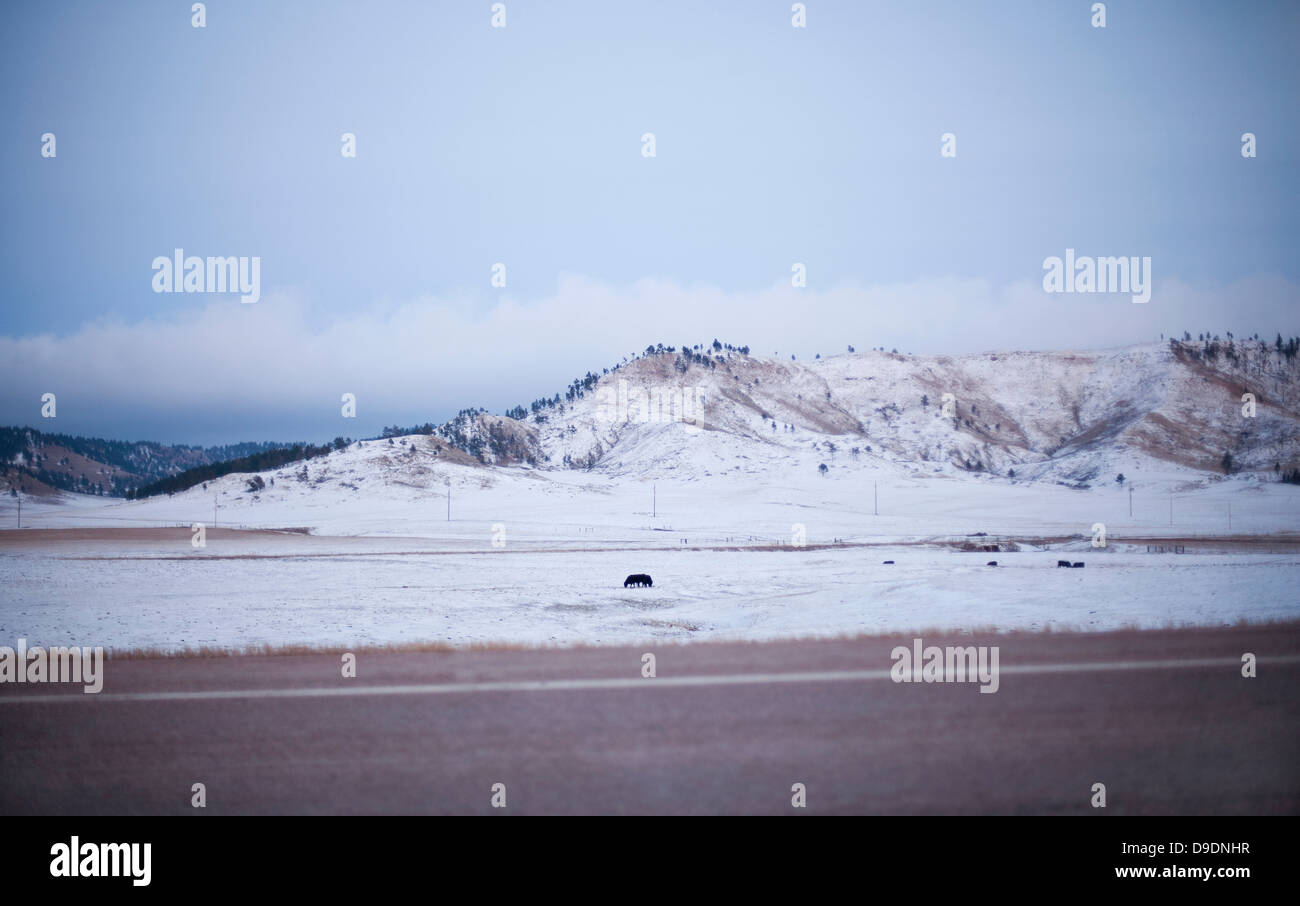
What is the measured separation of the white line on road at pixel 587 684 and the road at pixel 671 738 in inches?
2.2

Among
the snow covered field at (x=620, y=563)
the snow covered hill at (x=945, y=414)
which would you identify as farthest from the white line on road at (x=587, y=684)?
the snow covered hill at (x=945, y=414)

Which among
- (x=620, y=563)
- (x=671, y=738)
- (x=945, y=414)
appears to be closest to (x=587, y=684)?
(x=671, y=738)

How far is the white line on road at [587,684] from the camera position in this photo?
36.3 ft

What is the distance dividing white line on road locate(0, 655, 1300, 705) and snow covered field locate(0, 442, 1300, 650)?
348 cm

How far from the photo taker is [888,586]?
2183 cm

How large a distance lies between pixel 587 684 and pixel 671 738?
96.7 inches

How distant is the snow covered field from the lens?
17.6 m

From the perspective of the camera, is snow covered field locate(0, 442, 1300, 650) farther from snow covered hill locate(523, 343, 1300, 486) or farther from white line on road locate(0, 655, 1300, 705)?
snow covered hill locate(523, 343, 1300, 486)

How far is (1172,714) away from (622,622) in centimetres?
1176

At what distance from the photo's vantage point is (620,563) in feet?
115

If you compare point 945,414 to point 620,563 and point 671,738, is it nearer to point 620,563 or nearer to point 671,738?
point 620,563
